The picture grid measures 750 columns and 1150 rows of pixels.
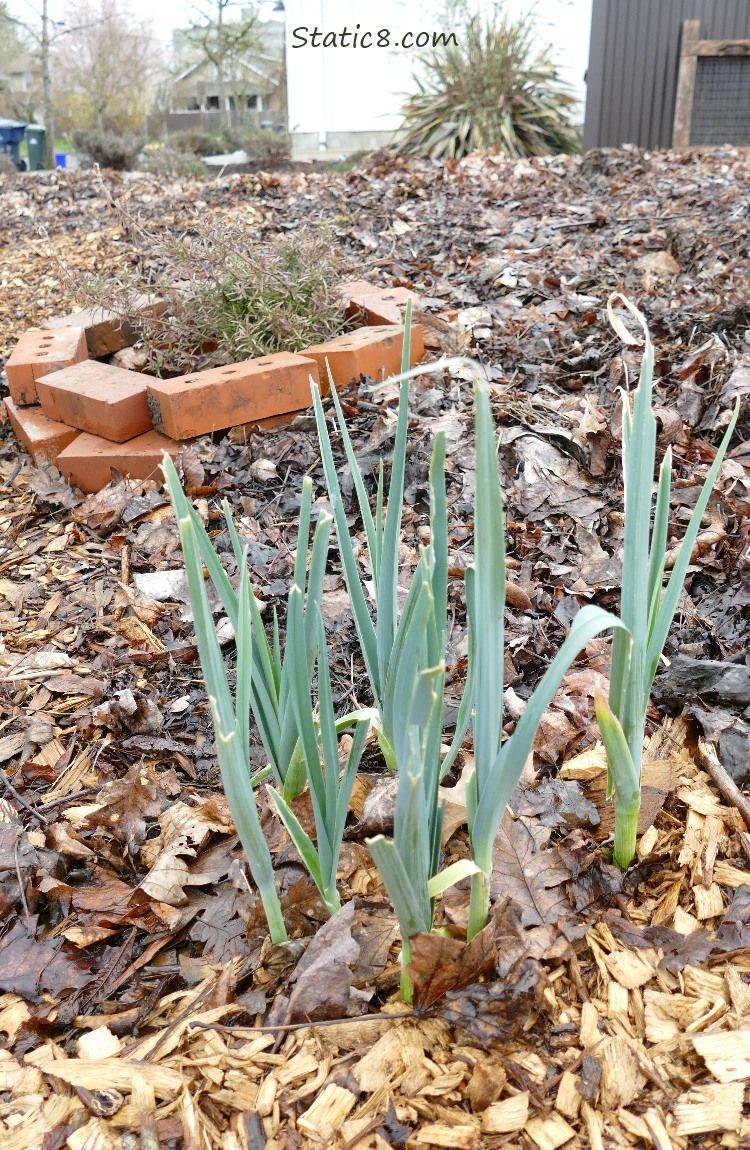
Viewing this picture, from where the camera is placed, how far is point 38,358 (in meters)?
3.13

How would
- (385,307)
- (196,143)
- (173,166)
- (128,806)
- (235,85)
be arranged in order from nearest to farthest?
(128,806) < (385,307) < (173,166) < (196,143) < (235,85)

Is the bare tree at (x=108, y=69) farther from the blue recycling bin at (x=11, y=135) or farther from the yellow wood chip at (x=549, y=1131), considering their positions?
the yellow wood chip at (x=549, y=1131)

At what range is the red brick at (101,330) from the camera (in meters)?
3.42

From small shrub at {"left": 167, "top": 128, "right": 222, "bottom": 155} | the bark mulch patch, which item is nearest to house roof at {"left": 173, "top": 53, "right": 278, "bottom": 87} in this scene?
small shrub at {"left": 167, "top": 128, "right": 222, "bottom": 155}

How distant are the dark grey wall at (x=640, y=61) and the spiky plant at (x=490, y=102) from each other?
20.0 inches

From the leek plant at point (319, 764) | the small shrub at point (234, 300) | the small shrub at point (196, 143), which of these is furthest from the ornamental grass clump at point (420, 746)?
the small shrub at point (196, 143)

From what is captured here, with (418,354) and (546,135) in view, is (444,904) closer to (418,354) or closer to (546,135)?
(418,354)

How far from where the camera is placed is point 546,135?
9.75 meters

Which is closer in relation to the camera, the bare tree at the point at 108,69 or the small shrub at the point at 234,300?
the small shrub at the point at 234,300

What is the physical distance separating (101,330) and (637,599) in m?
2.97

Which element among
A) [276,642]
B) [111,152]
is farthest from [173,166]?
[276,642]

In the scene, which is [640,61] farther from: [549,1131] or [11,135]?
[11,135]

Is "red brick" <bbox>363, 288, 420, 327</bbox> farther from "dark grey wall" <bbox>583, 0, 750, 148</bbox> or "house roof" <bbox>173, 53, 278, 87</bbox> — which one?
"house roof" <bbox>173, 53, 278, 87</bbox>

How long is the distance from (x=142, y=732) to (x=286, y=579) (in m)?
0.57
